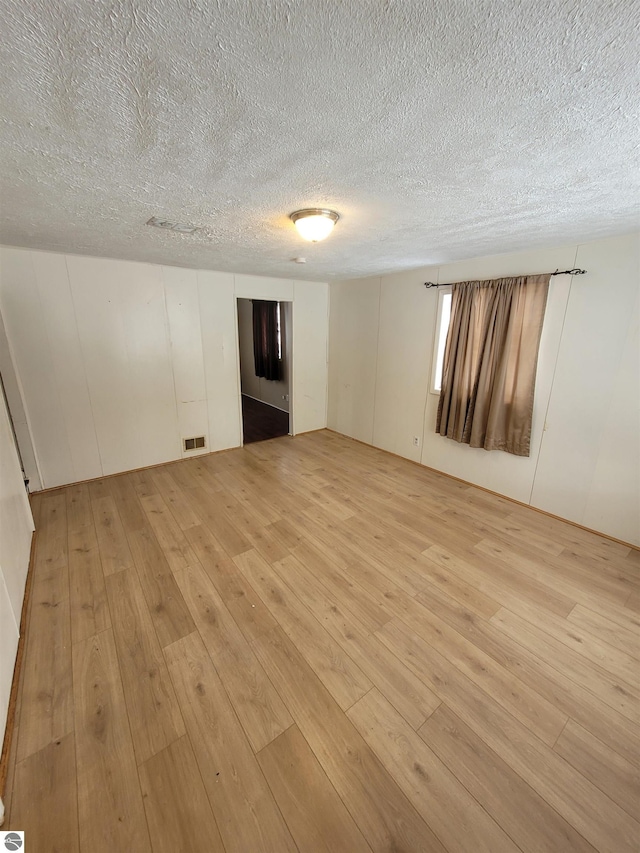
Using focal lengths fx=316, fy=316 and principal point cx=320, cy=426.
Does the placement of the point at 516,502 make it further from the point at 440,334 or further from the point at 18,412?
the point at 18,412

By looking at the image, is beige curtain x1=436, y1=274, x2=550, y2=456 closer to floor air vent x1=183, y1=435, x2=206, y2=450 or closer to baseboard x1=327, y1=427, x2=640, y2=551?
baseboard x1=327, y1=427, x2=640, y2=551

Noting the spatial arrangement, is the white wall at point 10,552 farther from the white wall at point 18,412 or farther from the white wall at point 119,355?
the white wall at point 119,355

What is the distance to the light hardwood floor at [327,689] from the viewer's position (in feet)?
3.53

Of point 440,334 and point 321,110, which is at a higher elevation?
point 321,110

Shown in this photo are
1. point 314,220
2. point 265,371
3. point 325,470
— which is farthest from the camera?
point 265,371

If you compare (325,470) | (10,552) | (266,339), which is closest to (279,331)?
(266,339)

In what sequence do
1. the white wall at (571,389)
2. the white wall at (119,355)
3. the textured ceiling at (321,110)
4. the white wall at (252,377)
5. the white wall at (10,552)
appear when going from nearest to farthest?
the textured ceiling at (321,110) → the white wall at (10,552) → the white wall at (571,389) → the white wall at (119,355) → the white wall at (252,377)

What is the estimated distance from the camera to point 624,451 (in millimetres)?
2459

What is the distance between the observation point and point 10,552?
181 centimetres

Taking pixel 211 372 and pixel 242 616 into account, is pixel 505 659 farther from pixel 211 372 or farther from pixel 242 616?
pixel 211 372

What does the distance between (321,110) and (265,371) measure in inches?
219

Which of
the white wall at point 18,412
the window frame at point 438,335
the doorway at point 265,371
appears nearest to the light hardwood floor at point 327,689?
the white wall at point 18,412

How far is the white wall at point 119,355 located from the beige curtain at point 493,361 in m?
2.35

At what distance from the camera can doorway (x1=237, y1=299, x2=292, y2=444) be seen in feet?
18.2
